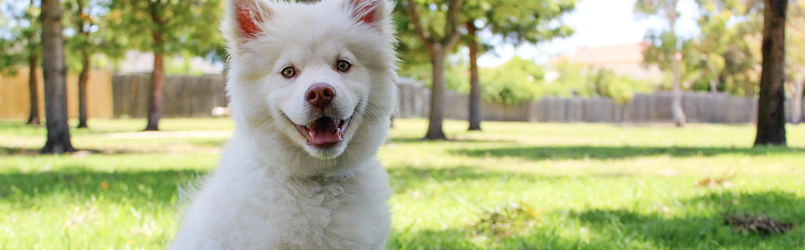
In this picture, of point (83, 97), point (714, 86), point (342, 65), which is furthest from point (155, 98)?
point (714, 86)

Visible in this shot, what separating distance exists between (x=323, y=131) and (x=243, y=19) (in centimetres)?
61

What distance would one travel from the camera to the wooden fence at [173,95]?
2864 centimetres

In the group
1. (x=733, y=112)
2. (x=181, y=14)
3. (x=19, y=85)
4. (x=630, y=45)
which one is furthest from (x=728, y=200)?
(x=630, y=45)

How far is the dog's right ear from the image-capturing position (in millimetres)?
2393

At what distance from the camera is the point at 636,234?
13.4ft

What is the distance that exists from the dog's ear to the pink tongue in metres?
0.53

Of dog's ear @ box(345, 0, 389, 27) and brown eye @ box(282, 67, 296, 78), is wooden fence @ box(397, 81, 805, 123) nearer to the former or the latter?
dog's ear @ box(345, 0, 389, 27)

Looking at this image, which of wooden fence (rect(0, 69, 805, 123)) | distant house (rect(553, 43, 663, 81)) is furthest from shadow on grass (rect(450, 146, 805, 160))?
distant house (rect(553, 43, 663, 81))

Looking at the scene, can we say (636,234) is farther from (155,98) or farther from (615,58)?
(615,58)

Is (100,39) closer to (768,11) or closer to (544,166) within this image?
(544,166)

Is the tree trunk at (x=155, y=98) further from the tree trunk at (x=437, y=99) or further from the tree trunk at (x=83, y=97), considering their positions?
the tree trunk at (x=437, y=99)

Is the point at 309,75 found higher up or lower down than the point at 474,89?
lower down

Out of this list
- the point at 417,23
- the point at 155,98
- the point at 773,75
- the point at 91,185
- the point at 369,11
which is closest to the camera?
the point at 369,11

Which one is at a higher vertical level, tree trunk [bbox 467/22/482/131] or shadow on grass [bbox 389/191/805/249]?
tree trunk [bbox 467/22/482/131]
